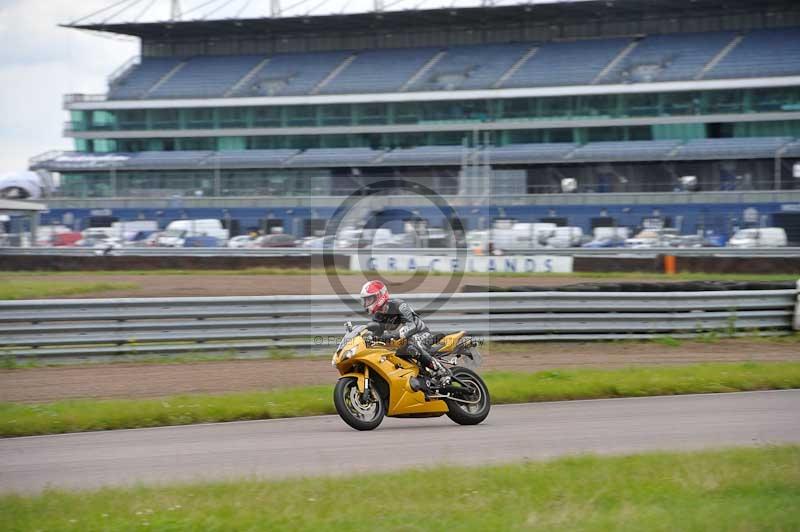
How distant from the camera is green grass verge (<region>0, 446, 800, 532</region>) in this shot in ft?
18.8

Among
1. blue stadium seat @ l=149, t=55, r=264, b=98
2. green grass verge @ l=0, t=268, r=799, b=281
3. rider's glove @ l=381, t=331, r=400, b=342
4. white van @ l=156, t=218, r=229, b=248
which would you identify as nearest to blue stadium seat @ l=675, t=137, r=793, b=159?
green grass verge @ l=0, t=268, r=799, b=281

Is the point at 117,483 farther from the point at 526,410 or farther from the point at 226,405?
the point at 526,410

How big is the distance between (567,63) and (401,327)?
170ft

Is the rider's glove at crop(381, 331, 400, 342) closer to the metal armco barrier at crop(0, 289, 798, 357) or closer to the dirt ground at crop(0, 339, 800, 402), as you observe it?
the dirt ground at crop(0, 339, 800, 402)

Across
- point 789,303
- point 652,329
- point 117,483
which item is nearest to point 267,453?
point 117,483

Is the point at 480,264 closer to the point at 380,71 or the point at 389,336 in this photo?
the point at 389,336

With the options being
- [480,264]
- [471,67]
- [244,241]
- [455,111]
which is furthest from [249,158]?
[480,264]

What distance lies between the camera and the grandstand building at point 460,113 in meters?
47.8

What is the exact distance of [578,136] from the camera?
56.8 metres

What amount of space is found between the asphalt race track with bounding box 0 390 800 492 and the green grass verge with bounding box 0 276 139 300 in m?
14.0

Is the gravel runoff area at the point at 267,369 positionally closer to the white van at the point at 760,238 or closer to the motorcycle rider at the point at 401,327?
the motorcycle rider at the point at 401,327

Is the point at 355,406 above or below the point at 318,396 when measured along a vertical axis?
above

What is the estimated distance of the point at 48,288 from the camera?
79.1ft

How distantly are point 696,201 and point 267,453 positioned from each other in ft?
132
